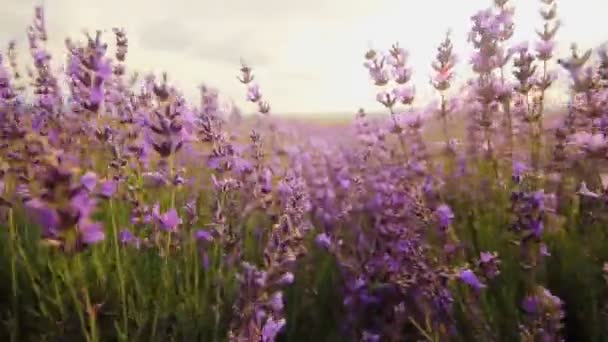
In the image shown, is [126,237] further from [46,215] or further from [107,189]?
[46,215]

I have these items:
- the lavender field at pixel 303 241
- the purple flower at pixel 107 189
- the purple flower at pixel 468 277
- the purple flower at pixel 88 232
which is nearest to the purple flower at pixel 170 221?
the lavender field at pixel 303 241

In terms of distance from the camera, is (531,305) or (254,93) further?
(254,93)

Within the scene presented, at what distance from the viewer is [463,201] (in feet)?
12.2

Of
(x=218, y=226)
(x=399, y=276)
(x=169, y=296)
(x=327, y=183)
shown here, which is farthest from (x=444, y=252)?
(x=327, y=183)

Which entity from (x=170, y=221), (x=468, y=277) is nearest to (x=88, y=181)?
(x=170, y=221)

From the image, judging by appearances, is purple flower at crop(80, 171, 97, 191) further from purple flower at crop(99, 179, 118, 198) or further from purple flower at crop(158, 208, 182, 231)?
purple flower at crop(158, 208, 182, 231)

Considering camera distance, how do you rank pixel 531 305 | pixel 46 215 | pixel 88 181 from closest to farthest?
1. pixel 46 215
2. pixel 88 181
3. pixel 531 305

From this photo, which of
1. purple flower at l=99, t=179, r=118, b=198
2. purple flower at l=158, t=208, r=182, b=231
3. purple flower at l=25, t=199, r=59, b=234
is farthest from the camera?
purple flower at l=158, t=208, r=182, b=231

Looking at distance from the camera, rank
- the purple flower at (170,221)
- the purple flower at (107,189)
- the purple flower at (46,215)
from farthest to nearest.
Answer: the purple flower at (170,221) < the purple flower at (107,189) < the purple flower at (46,215)

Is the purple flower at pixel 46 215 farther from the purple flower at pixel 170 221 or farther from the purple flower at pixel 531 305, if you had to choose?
the purple flower at pixel 531 305

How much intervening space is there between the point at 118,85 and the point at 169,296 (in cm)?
297

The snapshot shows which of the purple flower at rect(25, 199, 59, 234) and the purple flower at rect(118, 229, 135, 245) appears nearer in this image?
the purple flower at rect(25, 199, 59, 234)

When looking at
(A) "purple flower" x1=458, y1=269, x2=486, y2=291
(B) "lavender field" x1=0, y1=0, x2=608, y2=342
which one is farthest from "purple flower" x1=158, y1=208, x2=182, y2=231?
(A) "purple flower" x1=458, y1=269, x2=486, y2=291

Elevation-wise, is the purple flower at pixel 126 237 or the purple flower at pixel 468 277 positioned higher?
the purple flower at pixel 468 277
